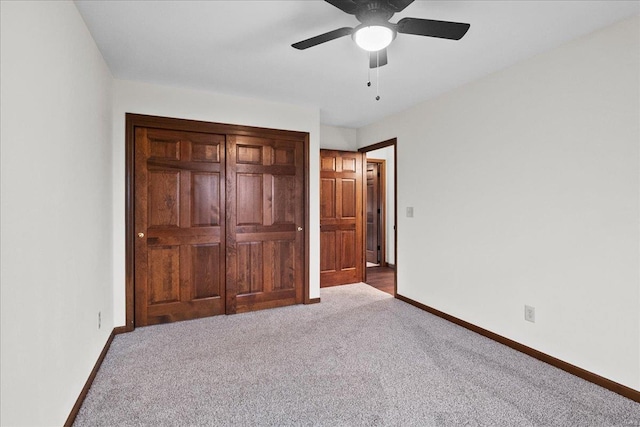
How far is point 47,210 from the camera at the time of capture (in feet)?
4.96

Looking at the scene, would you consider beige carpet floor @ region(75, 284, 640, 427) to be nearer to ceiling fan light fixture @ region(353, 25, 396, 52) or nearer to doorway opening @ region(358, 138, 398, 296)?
ceiling fan light fixture @ region(353, 25, 396, 52)

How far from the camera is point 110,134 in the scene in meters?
2.91

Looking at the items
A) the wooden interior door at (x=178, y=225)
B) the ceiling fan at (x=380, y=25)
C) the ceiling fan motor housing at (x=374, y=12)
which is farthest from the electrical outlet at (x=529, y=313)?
the wooden interior door at (x=178, y=225)

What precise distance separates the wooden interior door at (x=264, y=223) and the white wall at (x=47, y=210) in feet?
4.54

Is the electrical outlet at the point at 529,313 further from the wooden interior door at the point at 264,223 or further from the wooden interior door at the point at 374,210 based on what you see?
the wooden interior door at the point at 374,210

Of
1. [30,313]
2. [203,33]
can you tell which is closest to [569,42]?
[203,33]

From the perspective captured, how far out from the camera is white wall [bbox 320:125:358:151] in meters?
4.84

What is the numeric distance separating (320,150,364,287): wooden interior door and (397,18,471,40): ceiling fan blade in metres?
2.86

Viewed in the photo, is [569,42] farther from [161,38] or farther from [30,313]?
[30,313]

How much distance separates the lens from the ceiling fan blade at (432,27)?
5.53ft

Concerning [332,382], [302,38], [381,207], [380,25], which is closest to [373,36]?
[380,25]

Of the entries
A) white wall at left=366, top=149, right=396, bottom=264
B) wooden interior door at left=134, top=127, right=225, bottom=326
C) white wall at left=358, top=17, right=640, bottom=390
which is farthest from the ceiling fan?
white wall at left=366, top=149, right=396, bottom=264

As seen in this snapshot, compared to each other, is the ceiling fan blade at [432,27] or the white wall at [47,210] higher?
the ceiling fan blade at [432,27]

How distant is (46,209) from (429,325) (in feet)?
10.4
